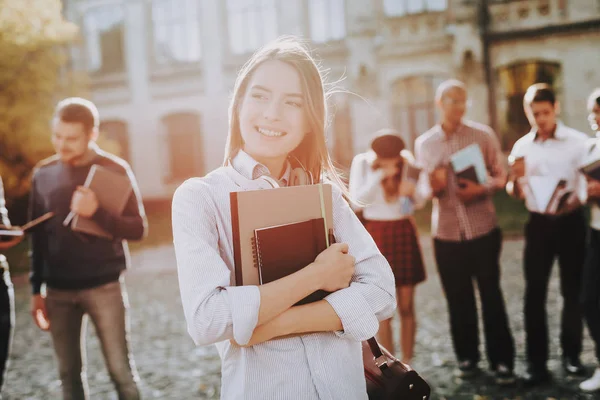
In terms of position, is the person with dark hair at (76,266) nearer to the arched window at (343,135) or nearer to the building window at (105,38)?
the arched window at (343,135)

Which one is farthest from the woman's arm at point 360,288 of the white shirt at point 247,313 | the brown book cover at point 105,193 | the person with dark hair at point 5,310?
the person with dark hair at point 5,310

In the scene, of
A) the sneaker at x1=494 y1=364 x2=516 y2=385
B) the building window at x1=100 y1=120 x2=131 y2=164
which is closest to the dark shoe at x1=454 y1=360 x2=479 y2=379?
the sneaker at x1=494 y1=364 x2=516 y2=385

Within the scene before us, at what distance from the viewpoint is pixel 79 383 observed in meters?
3.14

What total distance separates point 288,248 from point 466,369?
3.19 meters

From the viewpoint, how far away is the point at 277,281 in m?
1.35

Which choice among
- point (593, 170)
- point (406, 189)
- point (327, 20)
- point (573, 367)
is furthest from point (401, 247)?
point (327, 20)

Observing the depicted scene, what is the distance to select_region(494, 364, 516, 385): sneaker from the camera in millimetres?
3822

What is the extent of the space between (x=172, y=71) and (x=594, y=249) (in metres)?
16.9

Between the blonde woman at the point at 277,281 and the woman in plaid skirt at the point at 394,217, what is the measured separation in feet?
7.94

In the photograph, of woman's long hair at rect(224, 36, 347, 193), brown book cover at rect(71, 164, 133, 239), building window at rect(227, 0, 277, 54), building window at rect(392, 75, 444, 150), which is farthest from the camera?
building window at rect(227, 0, 277, 54)

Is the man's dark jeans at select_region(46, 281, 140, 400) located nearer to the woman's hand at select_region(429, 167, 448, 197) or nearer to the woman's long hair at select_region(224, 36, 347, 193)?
the woman's long hair at select_region(224, 36, 347, 193)

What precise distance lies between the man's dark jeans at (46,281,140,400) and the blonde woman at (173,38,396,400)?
1.77 m

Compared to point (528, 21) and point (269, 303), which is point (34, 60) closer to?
point (528, 21)

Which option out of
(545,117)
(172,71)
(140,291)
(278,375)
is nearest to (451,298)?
(545,117)
